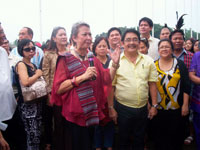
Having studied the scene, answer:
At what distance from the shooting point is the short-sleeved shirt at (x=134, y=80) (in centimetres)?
252

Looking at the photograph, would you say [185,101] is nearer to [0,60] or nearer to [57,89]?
[57,89]

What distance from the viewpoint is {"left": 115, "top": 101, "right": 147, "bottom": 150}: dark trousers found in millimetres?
2533

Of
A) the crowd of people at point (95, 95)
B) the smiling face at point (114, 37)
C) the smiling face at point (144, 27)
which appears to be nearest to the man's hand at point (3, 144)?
the crowd of people at point (95, 95)

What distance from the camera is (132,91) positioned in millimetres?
2516

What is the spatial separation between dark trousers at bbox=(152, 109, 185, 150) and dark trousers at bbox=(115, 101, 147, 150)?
44 centimetres

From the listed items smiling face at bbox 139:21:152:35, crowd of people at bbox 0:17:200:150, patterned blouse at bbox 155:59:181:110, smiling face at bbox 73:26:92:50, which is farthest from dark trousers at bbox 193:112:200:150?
smiling face at bbox 73:26:92:50

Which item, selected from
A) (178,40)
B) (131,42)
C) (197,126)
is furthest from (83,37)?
(197,126)

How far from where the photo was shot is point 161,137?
295cm

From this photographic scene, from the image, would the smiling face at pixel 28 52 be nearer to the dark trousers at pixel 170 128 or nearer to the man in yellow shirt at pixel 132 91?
the man in yellow shirt at pixel 132 91

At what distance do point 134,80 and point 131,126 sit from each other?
2.19 ft

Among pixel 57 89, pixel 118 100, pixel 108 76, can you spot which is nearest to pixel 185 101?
pixel 118 100

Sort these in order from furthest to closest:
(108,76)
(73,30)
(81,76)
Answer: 1. (108,76)
2. (73,30)
3. (81,76)

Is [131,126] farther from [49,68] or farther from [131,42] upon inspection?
[49,68]

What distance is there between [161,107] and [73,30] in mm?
1806
